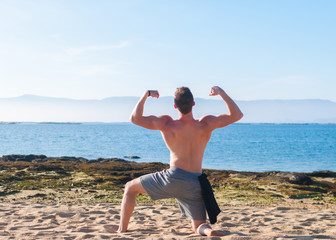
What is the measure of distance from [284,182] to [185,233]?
9.74 meters

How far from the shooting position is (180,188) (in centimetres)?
547

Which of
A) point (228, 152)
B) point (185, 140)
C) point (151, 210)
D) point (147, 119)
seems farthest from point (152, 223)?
point (228, 152)

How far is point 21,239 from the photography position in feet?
18.5

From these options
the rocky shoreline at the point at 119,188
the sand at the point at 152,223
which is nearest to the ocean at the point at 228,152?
the rocky shoreline at the point at 119,188

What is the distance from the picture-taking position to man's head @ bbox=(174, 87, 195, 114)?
5.29m

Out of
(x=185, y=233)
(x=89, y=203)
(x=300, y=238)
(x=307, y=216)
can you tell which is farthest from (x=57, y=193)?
(x=300, y=238)

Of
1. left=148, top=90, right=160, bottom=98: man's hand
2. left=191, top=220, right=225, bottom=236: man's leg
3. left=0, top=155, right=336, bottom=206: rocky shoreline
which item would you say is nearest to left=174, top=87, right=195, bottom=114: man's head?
left=148, top=90, right=160, bottom=98: man's hand

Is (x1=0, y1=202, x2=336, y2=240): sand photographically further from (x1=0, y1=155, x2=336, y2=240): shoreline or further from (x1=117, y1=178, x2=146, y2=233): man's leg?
(x1=117, y1=178, x2=146, y2=233): man's leg

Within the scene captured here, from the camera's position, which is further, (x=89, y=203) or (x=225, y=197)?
(x=225, y=197)

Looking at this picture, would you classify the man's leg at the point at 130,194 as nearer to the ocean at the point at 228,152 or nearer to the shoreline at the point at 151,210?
the shoreline at the point at 151,210

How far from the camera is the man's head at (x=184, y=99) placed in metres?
5.29

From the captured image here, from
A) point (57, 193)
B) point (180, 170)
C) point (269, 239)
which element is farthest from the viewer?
point (57, 193)

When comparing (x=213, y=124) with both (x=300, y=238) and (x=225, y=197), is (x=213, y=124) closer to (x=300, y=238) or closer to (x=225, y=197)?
(x=300, y=238)

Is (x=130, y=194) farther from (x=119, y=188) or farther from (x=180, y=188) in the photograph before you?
(x=119, y=188)
